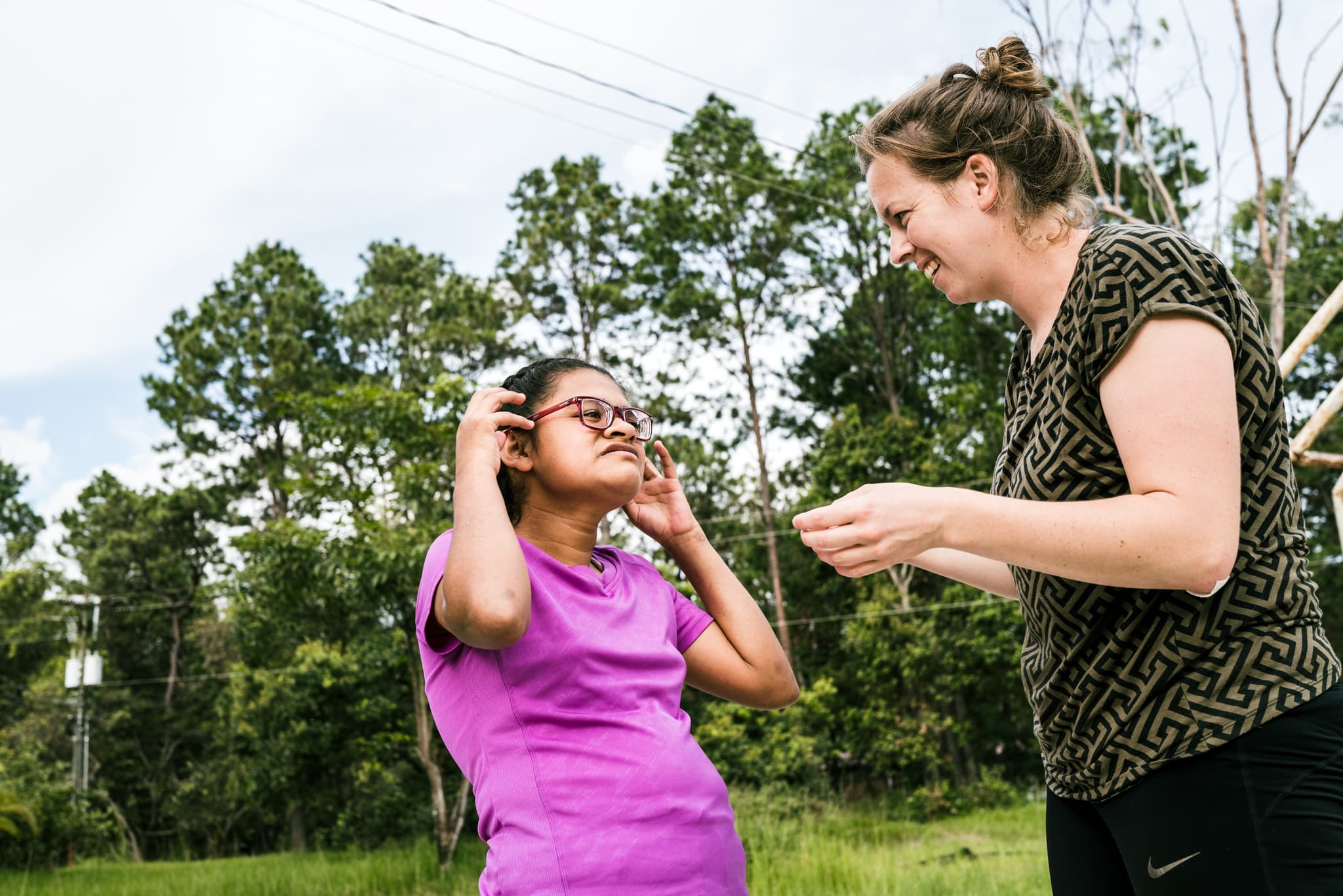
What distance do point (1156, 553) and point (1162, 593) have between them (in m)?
0.14

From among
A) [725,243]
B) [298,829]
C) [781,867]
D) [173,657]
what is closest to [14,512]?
[173,657]

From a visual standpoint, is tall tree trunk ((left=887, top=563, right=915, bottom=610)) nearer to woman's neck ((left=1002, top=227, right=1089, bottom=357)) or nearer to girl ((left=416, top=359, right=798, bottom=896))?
girl ((left=416, top=359, right=798, bottom=896))

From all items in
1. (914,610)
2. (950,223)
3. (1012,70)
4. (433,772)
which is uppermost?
(1012,70)

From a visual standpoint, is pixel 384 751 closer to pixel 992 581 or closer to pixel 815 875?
pixel 815 875

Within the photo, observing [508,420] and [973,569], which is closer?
[508,420]

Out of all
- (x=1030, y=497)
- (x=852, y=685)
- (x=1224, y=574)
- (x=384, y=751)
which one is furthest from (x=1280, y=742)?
(x=852, y=685)

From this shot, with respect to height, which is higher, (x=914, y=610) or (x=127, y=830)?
(x=914, y=610)

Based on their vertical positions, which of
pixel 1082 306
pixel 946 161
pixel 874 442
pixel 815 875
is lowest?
pixel 815 875

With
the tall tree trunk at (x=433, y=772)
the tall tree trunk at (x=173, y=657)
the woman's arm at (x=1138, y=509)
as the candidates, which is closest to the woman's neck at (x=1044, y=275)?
the woman's arm at (x=1138, y=509)

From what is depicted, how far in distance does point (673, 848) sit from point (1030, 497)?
28.0 inches

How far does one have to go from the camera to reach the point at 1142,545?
1127mm

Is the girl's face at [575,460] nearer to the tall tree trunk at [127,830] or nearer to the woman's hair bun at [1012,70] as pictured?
the woman's hair bun at [1012,70]

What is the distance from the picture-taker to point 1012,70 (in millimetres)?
1518

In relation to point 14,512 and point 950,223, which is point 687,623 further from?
point 14,512
